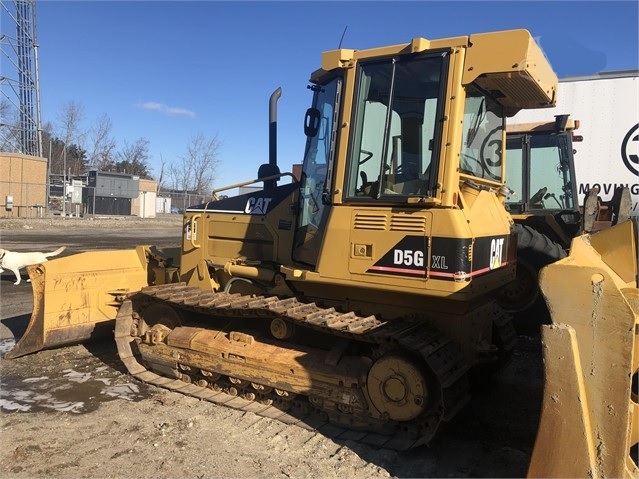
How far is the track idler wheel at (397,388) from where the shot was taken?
3791 mm

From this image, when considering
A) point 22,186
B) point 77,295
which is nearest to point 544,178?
point 77,295

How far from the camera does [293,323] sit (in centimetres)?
455

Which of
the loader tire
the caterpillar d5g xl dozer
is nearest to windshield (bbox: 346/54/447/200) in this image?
the loader tire

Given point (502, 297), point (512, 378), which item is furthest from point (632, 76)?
point (512, 378)

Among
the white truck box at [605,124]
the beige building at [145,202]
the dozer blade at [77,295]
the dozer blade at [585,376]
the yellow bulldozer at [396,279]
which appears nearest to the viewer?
the dozer blade at [585,376]

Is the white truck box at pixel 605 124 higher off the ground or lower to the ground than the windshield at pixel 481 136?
higher

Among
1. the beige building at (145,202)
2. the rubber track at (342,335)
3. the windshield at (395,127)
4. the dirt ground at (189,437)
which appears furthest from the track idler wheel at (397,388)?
the beige building at (145,202)

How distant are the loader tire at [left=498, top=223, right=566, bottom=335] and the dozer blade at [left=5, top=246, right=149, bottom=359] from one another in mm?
4854

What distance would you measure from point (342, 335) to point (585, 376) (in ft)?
5.83

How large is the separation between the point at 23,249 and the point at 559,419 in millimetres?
15650

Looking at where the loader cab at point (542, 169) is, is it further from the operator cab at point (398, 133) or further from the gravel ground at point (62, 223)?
the gravel ground at point (62, 223)

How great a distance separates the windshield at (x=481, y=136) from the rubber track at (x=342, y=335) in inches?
53.4

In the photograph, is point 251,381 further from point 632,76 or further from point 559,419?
point 632,76

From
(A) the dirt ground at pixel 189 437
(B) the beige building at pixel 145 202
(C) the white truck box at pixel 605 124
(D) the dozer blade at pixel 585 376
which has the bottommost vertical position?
(A) the dirt ground at pixel 189 437
